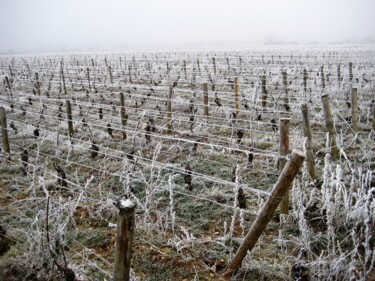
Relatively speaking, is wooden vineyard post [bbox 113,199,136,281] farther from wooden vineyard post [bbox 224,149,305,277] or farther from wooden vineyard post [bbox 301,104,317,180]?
wooden vineyard post [bbox 301,104,317,180]

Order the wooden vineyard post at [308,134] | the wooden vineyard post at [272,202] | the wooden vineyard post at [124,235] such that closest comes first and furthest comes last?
the wooden vineyard post at [124,235]
the wooden vineyard post at [272,202]
the wooden vineyard post at [308,134]

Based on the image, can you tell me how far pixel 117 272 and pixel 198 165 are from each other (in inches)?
146

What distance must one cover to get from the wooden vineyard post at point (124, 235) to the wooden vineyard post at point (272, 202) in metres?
1.13

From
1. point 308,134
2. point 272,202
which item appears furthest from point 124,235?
point 308,134

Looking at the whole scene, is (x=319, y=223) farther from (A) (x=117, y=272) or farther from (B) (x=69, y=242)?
(B) (x=69, y=242)

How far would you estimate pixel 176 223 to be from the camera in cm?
390

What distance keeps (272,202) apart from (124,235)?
121cm

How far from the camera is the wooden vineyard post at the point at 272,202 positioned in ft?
7.81

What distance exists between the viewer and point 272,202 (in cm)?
254

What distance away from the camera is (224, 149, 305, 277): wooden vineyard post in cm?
238

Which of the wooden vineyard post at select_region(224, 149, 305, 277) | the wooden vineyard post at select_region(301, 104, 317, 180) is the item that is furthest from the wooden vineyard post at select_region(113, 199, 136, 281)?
the wooden vineyard post at select_region(301, 104, 317, 180)

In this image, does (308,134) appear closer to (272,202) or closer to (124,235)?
(272,202)

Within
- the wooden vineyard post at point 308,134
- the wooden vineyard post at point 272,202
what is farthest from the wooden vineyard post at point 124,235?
Result: the wooden vineyard post at point 308,134

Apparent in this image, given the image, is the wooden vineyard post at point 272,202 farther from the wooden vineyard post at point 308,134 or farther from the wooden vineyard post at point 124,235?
the wooden vineyard post at point 308,134
